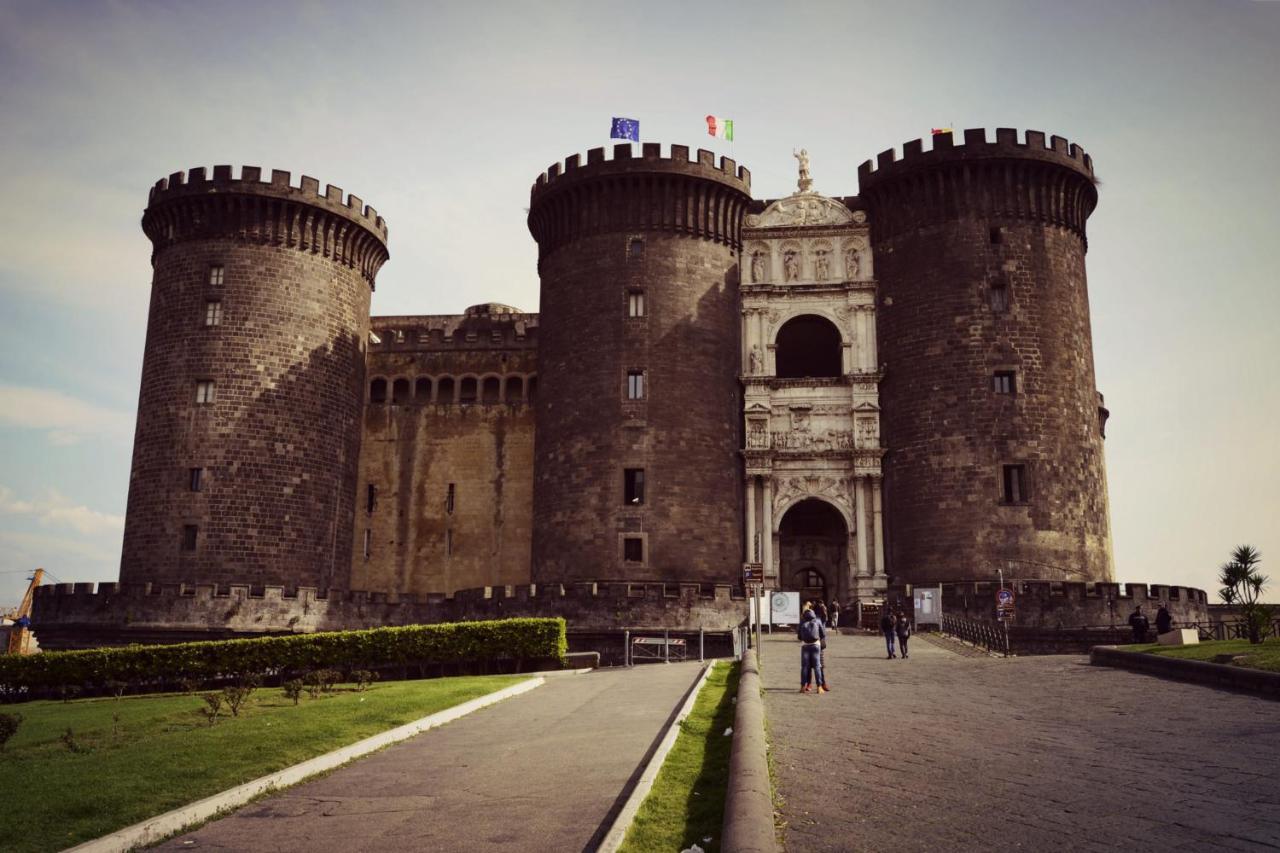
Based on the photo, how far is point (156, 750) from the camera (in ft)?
46.4

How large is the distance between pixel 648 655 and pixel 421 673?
703 cm

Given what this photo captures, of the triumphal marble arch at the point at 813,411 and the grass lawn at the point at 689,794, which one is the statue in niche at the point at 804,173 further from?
the grass lawn at the point at 689,794

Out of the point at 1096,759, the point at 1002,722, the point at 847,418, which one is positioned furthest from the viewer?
the point at 847,418

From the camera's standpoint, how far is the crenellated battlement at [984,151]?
40.9 m

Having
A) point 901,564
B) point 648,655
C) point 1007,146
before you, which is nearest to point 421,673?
point 648,655

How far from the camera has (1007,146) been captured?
40938 millimetres

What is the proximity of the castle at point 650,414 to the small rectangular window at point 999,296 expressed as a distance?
11 centimetres

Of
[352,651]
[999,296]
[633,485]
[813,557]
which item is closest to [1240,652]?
[352,651]

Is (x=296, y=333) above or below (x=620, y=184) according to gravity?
below

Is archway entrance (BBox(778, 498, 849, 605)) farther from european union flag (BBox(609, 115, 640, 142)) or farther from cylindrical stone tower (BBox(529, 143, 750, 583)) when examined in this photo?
european union flag (BBox(609, 115, 640, 142))

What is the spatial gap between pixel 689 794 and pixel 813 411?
3287cm

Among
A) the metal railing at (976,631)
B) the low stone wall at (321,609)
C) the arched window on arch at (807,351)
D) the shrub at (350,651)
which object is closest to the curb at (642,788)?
the shrub at (350,651)

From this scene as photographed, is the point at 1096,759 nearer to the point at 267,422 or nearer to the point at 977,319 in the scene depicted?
the point at 977,319

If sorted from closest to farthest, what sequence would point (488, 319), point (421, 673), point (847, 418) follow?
point (421, 673)
point (847, 418)
point (488, 319)
